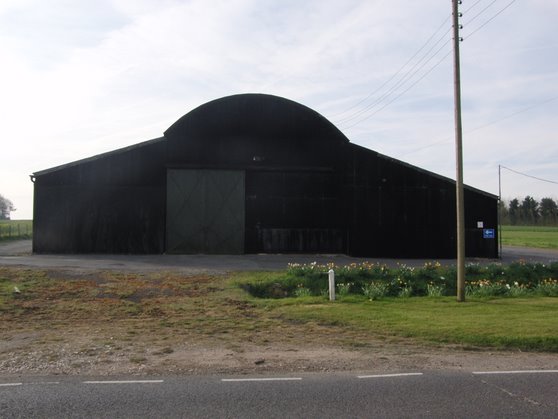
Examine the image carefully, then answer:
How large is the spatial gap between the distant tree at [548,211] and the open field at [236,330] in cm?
10618

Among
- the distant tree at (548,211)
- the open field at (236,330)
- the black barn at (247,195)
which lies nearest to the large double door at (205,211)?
the black barn at (247,195)

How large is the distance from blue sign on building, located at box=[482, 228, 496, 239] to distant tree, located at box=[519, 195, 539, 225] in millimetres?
90399

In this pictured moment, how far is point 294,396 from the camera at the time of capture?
6277 mm

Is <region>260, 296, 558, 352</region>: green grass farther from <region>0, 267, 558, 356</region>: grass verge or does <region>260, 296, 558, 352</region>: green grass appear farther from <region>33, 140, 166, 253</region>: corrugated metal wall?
<region>33, 140, 166, 253</region>: corrugated metal wall

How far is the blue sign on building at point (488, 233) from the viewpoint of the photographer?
3116 centimetres

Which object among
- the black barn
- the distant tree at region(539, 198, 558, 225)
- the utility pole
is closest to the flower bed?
the utility pole

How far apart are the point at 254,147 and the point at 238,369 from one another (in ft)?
74.1

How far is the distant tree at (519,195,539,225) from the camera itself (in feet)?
369

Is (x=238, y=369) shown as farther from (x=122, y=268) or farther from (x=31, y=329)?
(x=122, y=268)

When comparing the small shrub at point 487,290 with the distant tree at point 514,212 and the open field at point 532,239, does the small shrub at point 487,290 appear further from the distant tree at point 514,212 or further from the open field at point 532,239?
the distant tree at point 514,212

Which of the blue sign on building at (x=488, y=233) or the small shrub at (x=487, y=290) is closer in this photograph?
the small shrub at (x=487, y=290)

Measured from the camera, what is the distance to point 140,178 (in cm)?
2872

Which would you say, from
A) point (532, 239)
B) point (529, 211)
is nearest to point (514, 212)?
point (529, 211)

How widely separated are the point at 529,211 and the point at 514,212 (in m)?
3.16
